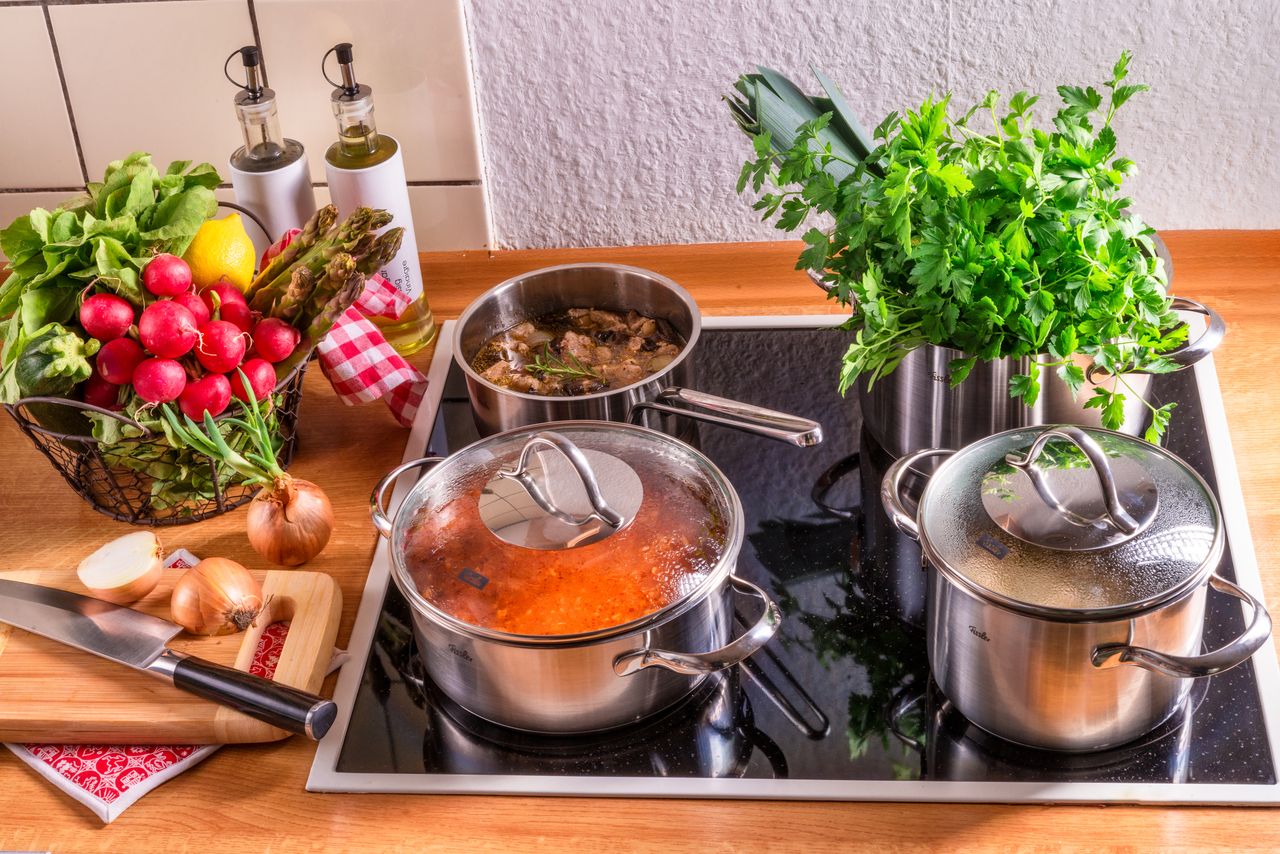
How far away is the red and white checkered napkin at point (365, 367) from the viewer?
1173 mm

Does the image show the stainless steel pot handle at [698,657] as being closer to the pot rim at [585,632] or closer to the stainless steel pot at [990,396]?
the pot rim at [585,632]

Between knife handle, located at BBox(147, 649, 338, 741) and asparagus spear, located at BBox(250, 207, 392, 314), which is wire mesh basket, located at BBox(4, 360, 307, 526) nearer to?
asparagus spear, located at BBox(250, 207, 392, 314)

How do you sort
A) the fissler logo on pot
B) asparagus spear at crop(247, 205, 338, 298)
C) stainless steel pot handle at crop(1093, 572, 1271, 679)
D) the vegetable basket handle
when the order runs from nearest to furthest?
stainless steel pot handle at crop(1093, 572, 1271, 679) < the fissler logo on pot < the vegetable basket handle < asparagus spear at crop(247, 205, 338, 298)

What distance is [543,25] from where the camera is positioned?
130 centimetres

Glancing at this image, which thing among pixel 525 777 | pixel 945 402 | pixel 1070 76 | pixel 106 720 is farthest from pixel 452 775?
pixel 1070 76

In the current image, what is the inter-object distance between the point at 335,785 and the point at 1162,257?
0.77m

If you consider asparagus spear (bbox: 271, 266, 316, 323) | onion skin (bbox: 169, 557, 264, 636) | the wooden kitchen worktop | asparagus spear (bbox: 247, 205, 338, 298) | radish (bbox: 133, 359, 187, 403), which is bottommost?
the wooden kitchen worktop

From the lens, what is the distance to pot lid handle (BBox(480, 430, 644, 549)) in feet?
2.88

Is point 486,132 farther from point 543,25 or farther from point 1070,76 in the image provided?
point 1070,76

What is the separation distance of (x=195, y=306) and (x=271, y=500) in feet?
0.56

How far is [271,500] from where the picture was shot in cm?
104

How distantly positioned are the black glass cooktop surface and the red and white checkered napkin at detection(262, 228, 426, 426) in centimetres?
24

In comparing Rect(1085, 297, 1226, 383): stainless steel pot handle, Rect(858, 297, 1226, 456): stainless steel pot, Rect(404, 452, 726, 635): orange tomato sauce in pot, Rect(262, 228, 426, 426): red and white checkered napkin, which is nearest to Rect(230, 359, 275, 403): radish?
Rect(262, 228, 426, 426): red and white checkered napkin

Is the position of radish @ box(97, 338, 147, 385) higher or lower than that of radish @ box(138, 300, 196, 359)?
lower
